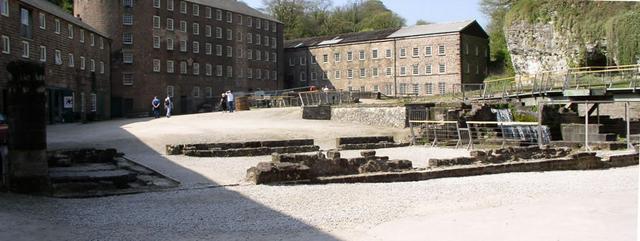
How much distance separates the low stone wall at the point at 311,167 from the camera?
13.8 m

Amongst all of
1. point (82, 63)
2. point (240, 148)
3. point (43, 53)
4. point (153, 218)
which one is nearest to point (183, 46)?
point (82, 63)

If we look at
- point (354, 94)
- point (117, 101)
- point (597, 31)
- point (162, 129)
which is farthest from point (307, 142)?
point (117, 101)

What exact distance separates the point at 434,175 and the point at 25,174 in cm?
911

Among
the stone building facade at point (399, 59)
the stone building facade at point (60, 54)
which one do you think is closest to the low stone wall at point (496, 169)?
the stone building facade at point (60, 54)

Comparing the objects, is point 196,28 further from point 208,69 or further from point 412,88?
point 412,88

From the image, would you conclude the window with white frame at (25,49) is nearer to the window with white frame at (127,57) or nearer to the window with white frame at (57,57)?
the window with white frame at (57,57)

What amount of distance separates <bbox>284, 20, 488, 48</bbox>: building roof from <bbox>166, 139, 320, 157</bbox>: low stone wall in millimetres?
48669

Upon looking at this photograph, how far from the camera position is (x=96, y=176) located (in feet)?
43.9

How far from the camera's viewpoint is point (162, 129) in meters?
29.6

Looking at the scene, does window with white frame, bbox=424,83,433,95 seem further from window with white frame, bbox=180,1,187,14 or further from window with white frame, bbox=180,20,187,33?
window with white frame, bbox=180,1,187,14

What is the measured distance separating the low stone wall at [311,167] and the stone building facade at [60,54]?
23.3m

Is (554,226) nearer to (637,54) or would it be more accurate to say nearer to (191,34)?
(637,54)

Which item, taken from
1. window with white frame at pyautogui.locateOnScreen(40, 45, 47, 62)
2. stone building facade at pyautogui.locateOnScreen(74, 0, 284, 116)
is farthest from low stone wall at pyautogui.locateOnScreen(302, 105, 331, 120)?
stone building facade at pyautogui.locateOnScreen(74, 0, 284, 116)

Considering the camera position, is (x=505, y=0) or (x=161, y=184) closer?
(x=161, y=184)
